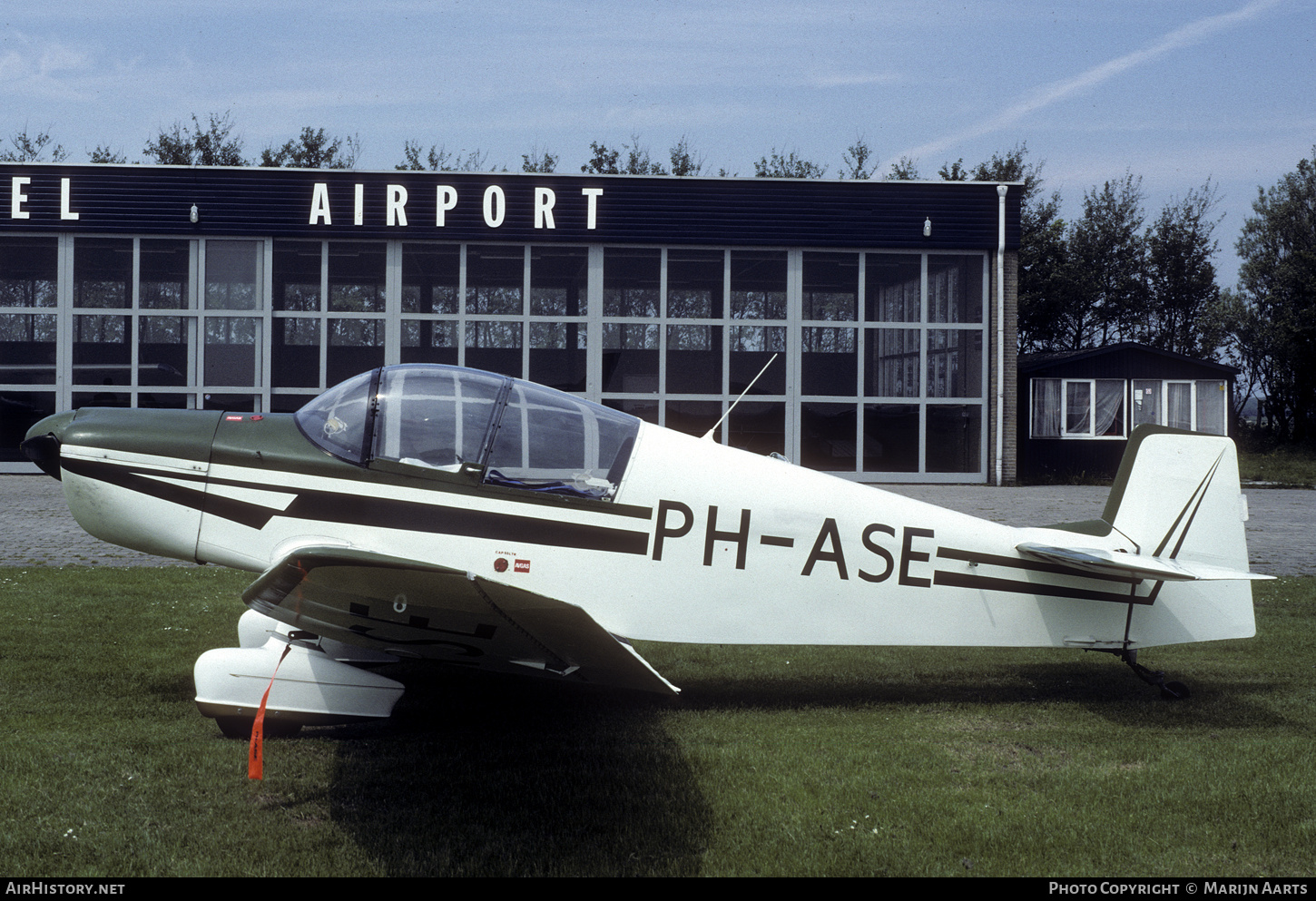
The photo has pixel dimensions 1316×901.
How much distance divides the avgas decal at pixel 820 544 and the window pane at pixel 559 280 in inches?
594

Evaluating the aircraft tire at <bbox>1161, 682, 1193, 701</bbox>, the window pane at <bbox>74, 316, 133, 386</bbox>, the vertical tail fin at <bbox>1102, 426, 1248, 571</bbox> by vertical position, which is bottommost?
the aircraft tire at <bbox>1161, 682, 1193, 701</bbox>

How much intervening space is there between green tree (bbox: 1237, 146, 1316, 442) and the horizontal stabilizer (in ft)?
113

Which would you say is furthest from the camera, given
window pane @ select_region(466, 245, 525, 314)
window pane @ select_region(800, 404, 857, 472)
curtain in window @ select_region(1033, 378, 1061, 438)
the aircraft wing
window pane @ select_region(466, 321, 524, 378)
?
curtain in window @ select_region(1033, 378, 1061, 438)

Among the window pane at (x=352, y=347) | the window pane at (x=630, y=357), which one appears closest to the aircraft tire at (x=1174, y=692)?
the window pane at (x=630, y=357)

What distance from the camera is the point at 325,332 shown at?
62.5 ft

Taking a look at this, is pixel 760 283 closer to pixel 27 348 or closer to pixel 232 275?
→ pixel 232 275

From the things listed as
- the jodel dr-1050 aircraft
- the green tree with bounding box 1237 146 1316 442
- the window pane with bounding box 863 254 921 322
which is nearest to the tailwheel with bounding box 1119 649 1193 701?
the jodel dr-1050 aircraft

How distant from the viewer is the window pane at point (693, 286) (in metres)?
19.7

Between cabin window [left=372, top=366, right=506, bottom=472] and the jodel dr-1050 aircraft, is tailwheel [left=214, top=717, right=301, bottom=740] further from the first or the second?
cabin window [left=372, top=366, right=506, bottom=472]

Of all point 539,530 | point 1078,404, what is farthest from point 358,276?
point 539,530

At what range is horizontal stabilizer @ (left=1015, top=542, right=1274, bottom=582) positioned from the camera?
16.2ft
